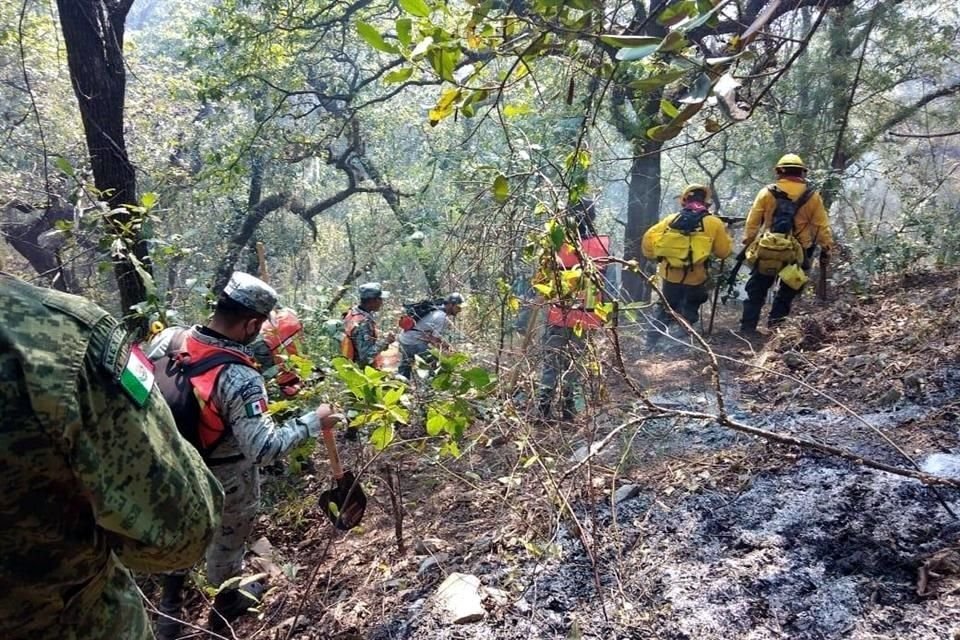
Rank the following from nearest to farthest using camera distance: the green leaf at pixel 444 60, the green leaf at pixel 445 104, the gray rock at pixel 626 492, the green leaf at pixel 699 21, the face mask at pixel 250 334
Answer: the green leaf at pixel 699 21 < the green leaf at pixel 444 60 < the green leaf at pixel 445 104 < the face mask at pixel 250 334 < the gray rock at pixel 626 492

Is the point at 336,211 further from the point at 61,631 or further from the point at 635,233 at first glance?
the point at 61,631

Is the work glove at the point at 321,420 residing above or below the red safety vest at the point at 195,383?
below

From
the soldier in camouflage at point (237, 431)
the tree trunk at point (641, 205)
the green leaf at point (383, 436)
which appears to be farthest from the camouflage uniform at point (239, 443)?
the tree trunk at point (641, 205)

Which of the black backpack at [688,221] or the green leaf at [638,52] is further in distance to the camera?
the black backpack at [688,221]

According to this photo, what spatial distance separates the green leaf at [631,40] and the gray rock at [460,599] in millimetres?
2051

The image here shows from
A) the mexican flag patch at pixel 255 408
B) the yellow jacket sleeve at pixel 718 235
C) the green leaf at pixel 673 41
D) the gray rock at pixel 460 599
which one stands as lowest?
the gray rock at pixel 460 599

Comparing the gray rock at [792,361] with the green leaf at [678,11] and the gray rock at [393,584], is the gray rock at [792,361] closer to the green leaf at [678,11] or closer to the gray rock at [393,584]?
the gray rock at [393,584]

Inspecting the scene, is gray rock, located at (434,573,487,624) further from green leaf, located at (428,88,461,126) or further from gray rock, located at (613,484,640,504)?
green leaf, located at (428,88,461,126)

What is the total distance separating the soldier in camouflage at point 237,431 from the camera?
2.52 meters

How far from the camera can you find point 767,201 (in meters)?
5.80

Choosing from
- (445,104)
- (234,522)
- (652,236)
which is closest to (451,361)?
(445,104)

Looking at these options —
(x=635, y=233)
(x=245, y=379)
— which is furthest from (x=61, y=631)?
(x=635, y=233)

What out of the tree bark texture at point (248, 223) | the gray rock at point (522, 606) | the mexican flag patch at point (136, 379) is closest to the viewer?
the mexican flag patch at point (136, 379)

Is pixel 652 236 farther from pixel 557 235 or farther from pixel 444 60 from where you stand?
pixel 444 60
